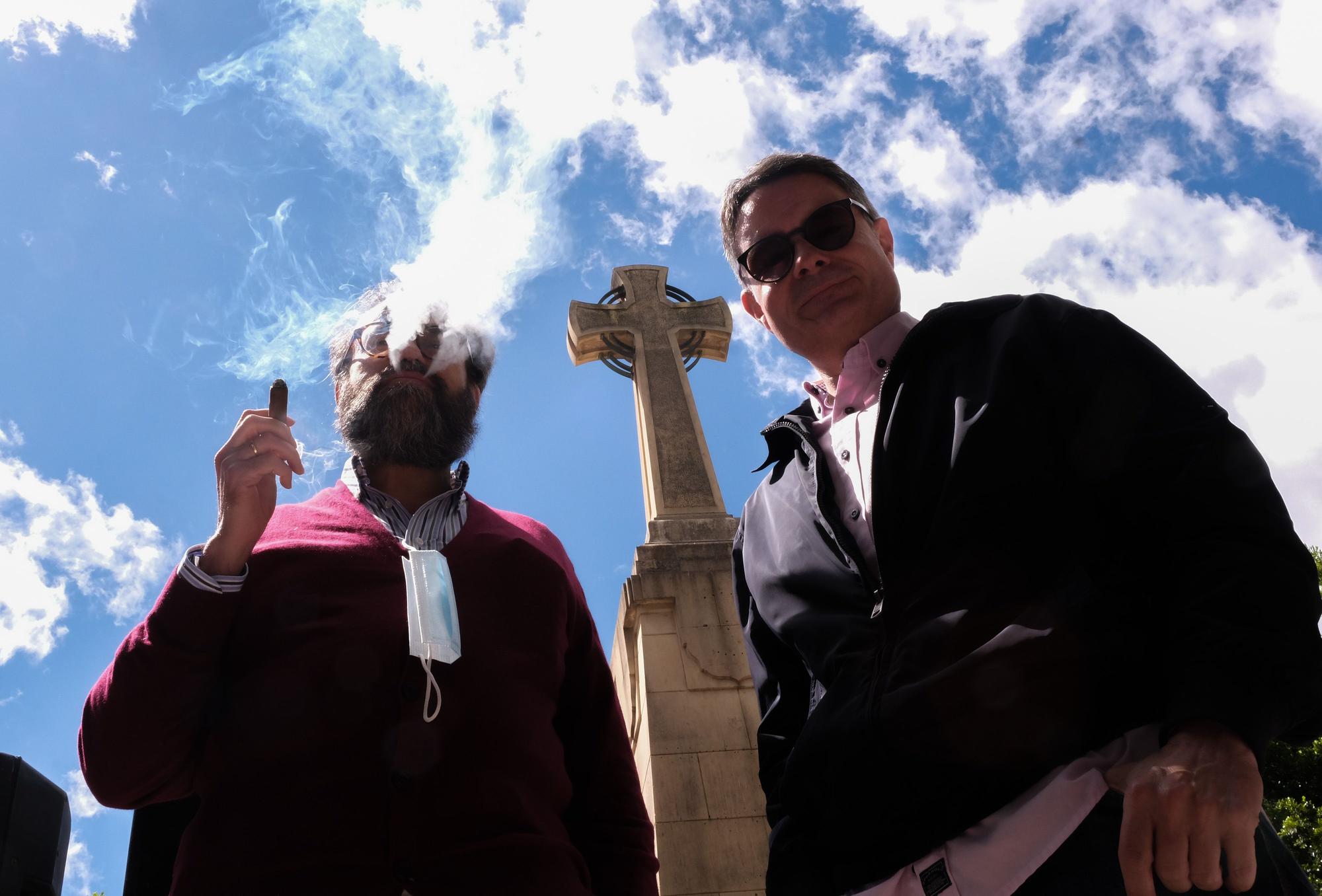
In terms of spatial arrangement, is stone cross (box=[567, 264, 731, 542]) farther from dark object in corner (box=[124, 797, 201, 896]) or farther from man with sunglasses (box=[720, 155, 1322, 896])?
man with sunglasses (box=[720, 155, 1322, 896])

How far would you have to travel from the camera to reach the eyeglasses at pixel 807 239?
252 cm

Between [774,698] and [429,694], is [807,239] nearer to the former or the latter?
[774,698]

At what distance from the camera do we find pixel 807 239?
2.53 m

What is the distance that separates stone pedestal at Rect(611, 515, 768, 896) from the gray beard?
2269mm

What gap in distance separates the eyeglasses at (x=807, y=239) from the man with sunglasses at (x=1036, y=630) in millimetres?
535

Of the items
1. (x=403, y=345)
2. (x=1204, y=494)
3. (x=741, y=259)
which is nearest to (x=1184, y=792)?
(x=1204, y=494)

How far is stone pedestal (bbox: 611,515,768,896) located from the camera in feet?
14.4

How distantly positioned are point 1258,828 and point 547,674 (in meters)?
1.53

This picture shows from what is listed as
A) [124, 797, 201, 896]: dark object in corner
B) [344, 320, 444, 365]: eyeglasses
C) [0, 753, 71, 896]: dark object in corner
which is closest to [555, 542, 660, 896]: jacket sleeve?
[344, 320, 444, 365]: eyeglasses

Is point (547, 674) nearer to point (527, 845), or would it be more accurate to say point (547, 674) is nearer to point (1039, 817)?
point (527, 845)

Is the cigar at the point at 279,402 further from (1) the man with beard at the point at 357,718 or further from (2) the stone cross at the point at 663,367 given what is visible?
(2) the stone cross at the point at 663,367

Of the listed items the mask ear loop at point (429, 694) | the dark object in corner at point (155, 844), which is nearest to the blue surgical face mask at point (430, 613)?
the mask ear loop at point (429, 694)

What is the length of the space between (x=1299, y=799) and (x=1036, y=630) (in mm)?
11303

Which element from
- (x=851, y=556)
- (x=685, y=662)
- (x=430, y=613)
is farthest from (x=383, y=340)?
(x=685, y=662)
